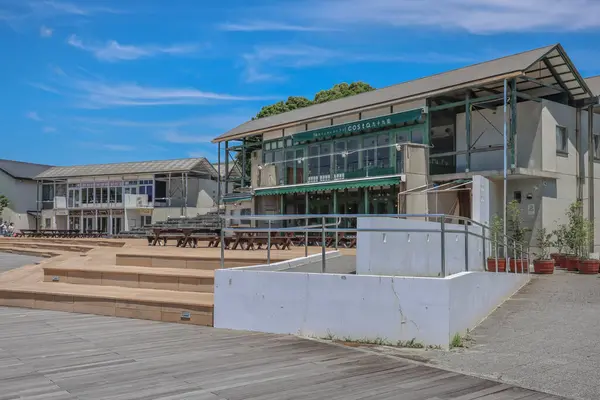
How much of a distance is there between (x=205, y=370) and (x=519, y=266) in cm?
1075

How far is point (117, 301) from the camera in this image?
9.59 m

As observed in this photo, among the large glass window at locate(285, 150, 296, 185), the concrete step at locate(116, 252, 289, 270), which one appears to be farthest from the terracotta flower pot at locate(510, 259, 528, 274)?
the large glass window at locate(285, 150, 296, 185)

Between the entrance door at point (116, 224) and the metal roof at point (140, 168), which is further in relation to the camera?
the entrance door at point (116, 224)

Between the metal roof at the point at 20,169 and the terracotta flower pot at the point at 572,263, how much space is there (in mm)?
52859

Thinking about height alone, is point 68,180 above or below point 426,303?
above

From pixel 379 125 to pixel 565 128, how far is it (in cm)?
725

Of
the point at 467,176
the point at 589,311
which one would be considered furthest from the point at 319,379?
the point at 467,176

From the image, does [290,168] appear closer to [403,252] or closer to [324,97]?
[324,97]

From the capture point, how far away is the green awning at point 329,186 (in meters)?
23.3

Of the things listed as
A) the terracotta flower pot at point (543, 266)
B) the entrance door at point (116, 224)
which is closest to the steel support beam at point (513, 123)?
the terracotta flower pot at point (543, 266)

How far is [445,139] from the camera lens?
2362 cm

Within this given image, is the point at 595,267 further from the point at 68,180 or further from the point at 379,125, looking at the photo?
the point at 68,180

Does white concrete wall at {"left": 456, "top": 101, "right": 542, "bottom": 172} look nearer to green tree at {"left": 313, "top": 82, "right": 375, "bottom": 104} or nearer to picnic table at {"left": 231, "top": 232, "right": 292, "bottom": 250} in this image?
picnic table at {"left": 231, "top": 232, "right": 292, "bottom": 250}

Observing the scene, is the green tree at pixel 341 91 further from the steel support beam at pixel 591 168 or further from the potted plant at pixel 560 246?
the potted plant at pixel 560 246
